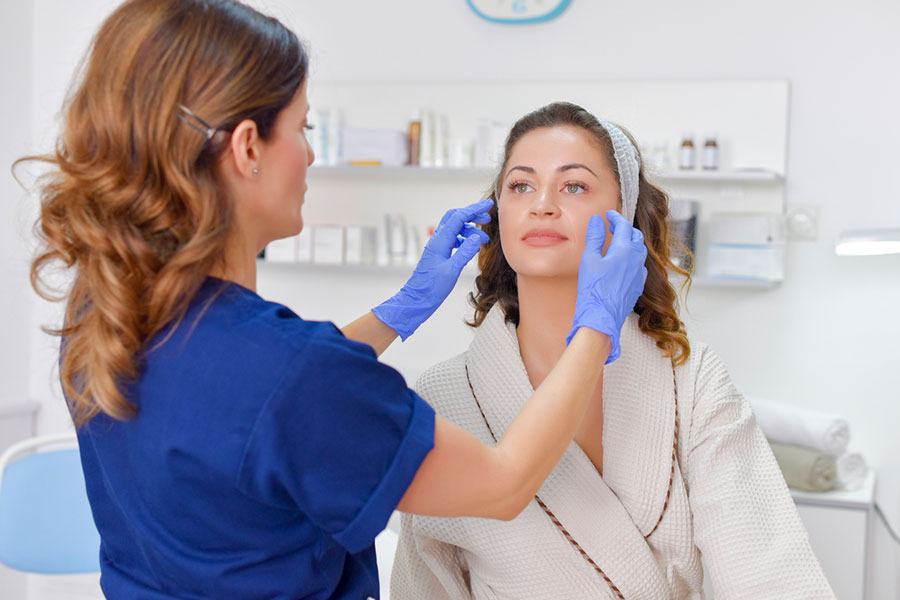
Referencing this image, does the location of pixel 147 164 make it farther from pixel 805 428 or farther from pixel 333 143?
pixel 333 143

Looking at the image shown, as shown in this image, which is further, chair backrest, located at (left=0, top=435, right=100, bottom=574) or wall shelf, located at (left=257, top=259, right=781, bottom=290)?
wall shelf, located at (left=257, top=259, right=781, bottom=290)

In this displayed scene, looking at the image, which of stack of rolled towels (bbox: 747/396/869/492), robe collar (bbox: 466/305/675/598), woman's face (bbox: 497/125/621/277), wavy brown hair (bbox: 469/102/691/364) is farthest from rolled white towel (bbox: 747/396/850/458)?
woman's face (bbox: 497/125/621/277)

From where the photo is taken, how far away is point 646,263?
139 centimetres

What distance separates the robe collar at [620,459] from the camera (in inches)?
46.4

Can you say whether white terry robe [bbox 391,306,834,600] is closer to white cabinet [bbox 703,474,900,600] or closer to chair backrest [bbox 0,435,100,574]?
chair backrest [bbox 0,435,100,574]

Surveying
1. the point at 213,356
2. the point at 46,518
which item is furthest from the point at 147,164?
the point at 46,518

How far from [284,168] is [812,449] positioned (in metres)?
1.96

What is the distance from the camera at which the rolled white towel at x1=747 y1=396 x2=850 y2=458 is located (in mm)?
2312

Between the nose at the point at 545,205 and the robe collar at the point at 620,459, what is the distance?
0.71 feet

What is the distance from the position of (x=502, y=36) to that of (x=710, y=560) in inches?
85.3

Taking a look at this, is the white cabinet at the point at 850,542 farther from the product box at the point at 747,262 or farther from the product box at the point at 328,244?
the product box at the point at 328,244

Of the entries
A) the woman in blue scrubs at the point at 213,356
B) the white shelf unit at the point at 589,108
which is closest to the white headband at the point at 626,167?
the woman in blue scrubs at the point at 213,356

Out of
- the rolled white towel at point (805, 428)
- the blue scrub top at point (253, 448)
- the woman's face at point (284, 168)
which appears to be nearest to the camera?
the blue scrub top at point (253, 448)

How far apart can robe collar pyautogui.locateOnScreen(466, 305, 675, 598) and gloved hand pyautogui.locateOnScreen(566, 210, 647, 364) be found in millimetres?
188
